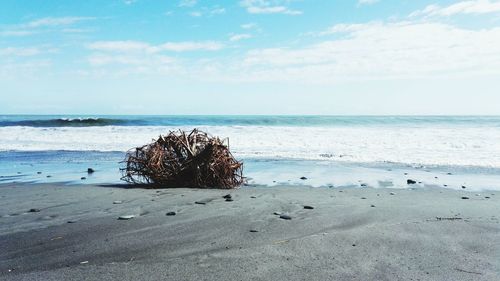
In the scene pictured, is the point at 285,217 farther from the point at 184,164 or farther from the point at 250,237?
the point at 184,164

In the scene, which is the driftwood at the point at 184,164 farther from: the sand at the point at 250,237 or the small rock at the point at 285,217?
the small rock at the point at 285,217

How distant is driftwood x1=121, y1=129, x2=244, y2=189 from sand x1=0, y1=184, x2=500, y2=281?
83 centimetres

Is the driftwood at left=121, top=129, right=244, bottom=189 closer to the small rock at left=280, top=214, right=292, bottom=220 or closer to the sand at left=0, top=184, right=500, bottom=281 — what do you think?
the sand at left=0, top=184, right=500, bottom=281

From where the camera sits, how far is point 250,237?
14.1 feet

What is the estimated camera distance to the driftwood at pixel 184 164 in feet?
25.0

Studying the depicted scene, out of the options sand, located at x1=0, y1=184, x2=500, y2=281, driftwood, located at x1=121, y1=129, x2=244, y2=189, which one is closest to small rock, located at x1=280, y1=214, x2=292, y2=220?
sand, located at x1=0, y1=184, x2=500, y2=281

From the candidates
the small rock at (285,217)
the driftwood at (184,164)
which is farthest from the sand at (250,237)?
the driftwood at (184,164)

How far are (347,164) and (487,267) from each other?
8024 mm

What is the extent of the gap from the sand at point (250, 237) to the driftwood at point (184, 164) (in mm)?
833

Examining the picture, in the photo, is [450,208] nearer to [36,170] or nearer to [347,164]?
[347,164]


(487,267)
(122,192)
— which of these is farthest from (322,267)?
(122,192)

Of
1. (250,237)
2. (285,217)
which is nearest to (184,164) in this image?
(285,217)

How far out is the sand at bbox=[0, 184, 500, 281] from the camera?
330cm

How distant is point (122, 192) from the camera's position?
7090 mm
